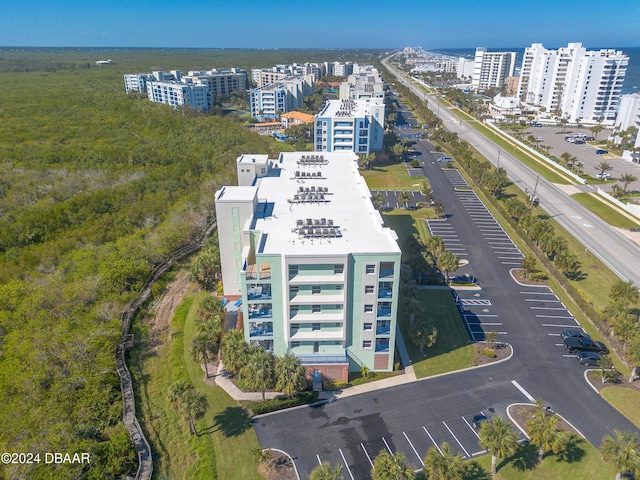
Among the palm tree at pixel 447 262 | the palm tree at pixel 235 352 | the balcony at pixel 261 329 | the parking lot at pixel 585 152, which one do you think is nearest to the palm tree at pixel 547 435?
the balcony at pixel 261 329

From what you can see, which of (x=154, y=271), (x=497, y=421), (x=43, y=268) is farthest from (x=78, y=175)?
(x=497, y=421)

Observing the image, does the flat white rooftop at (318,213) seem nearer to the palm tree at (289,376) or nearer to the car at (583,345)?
the palm tree at (289,376)

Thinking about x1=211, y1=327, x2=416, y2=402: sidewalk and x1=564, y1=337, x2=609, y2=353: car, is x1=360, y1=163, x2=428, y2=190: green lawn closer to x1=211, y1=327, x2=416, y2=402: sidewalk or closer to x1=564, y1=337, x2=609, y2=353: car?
x1=564, y1=337, x2=609, y2=353: car

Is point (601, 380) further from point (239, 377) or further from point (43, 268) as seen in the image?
point (43, 268)

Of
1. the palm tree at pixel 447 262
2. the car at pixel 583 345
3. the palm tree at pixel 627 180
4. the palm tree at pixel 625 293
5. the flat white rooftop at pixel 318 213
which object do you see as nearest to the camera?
the flat white rooftop at pixel 318 213

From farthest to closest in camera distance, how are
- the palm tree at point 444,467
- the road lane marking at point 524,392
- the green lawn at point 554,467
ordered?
1. the road lane marking at point 524,392
2. the green lawn at point 554,467
3. the palm tree at point 444,467

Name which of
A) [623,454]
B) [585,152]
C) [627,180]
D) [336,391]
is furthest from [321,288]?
[585,152]
